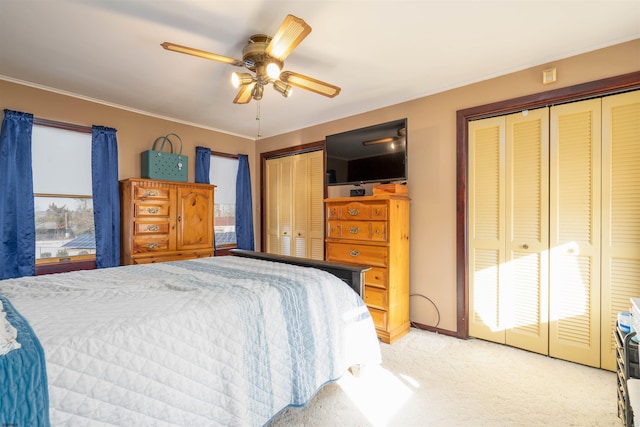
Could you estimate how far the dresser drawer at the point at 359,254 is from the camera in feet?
9.64

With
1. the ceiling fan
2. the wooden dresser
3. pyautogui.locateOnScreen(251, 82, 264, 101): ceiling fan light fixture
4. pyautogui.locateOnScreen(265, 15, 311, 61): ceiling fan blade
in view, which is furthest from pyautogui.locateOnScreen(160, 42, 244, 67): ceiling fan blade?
the wooden dresser

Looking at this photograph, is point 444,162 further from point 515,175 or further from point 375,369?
point 375,369

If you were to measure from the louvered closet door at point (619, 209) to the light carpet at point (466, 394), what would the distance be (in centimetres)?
49

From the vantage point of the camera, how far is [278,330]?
157 centimetres

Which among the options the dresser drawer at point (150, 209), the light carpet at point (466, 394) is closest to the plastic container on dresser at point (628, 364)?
the light carpet at point (466, 394)

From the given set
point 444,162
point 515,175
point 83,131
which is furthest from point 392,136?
point 83,131

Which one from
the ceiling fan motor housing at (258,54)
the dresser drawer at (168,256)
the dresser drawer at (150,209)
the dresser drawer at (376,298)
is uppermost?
the ceiling fan motor housing at (258,54)

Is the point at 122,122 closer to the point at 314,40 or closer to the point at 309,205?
the point at 309,205

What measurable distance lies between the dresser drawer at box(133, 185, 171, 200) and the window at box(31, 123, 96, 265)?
0.56 meters

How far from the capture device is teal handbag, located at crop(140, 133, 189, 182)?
356 cm

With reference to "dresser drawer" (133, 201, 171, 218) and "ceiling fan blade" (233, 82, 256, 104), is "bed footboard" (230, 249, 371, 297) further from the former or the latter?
"dresser drawer" (133, 201, 171, 218)

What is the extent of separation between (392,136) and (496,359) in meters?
2.24

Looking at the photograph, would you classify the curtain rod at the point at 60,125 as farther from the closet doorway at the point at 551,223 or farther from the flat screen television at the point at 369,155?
the closet doorway at the point at 551,223

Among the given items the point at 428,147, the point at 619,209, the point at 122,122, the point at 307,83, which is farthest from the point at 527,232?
the point at 122,122
